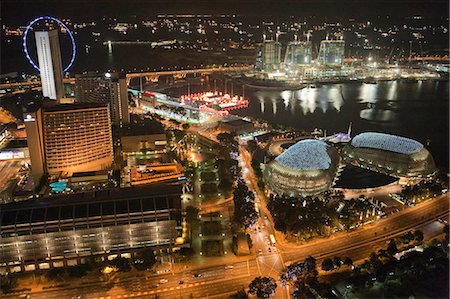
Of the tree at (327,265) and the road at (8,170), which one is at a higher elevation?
the road at (8,170)

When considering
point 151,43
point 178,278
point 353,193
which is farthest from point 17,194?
point 151,43

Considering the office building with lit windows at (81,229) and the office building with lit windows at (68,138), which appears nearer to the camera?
the office building with lit windows at (81,229)

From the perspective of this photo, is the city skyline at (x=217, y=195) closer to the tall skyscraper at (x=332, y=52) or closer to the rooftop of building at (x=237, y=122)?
the rooftop of building at (x=237, y=122)

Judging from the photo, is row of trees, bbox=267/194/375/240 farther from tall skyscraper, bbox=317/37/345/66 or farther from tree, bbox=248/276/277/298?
tall skyscraper, bbox=317/37/345/66

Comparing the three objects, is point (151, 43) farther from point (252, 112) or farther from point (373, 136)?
point (373, 136)

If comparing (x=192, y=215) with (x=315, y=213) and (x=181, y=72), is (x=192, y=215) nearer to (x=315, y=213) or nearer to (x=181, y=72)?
(x=315, y=213)

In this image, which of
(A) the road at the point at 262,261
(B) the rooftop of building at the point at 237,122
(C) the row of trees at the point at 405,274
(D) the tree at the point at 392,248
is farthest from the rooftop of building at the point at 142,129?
(C) the row of trees at the point at 405,274
